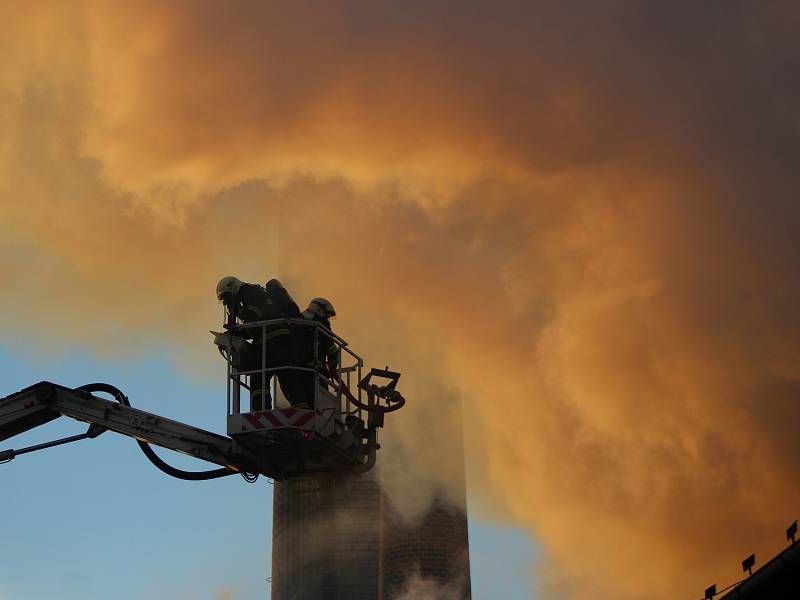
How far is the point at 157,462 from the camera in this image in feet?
54.7

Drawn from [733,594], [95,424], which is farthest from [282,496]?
[733,594]

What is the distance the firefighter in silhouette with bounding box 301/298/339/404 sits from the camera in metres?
16.4

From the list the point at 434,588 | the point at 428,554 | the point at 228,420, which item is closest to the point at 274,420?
the point at 228,420

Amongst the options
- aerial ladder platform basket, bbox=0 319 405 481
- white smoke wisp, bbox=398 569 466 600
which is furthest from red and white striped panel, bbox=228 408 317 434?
white smoke wisp, bbox=398 569 466 600

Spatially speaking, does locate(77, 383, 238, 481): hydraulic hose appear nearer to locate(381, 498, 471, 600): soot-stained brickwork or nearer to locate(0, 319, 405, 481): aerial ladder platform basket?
locate(0, 319, 405, 481): aerial ladder platform basket

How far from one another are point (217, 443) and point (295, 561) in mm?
8121

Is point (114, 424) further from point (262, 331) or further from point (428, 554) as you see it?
point (428, 554)

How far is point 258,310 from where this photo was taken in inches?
659

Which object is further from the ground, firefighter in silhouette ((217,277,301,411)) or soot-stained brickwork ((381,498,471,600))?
soot-stained brickwork ((381,498,471,600))

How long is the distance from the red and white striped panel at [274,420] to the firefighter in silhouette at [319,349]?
39 cm

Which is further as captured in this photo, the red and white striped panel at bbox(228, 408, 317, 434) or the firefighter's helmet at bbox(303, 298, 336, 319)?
the firefighter's helmet at bbox(303, 298, 336, 319)

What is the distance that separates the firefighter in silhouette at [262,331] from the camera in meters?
16.3

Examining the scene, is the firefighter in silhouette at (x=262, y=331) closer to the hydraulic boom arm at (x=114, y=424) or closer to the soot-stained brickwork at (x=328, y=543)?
the hydraulic boom arm at (x=114, y=424)

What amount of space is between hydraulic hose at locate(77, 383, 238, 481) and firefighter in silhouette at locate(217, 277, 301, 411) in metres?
0.96
